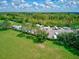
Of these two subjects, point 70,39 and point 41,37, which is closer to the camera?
point 70,39

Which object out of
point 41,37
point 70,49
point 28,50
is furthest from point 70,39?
point 28,50

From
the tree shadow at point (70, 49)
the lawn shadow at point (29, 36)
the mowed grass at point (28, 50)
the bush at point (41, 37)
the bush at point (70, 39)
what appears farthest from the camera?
the lawn shadow at point (29, 36)

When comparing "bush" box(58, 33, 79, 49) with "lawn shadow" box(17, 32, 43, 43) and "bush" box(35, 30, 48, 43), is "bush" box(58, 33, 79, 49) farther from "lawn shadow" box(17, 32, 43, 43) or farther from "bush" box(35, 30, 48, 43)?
"lawn shadow" box(17, 32, 43, 43)

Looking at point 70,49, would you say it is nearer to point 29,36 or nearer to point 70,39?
point 70,39

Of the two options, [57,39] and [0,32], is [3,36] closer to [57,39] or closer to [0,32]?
[0,32]

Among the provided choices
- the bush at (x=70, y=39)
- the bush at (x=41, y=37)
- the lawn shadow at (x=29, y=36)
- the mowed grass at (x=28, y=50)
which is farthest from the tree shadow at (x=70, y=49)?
the lawn shadow at (x=29, y=36)

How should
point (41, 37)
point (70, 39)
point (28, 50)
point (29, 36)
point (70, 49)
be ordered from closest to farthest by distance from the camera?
point (70, 49)
point (28, 50)
point (70, 39)
point (41, 37)
point (29, 36)

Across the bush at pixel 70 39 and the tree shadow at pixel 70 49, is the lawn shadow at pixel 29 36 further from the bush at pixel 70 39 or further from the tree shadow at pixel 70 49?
the bush at pixel 70 39

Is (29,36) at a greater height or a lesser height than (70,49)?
greater
